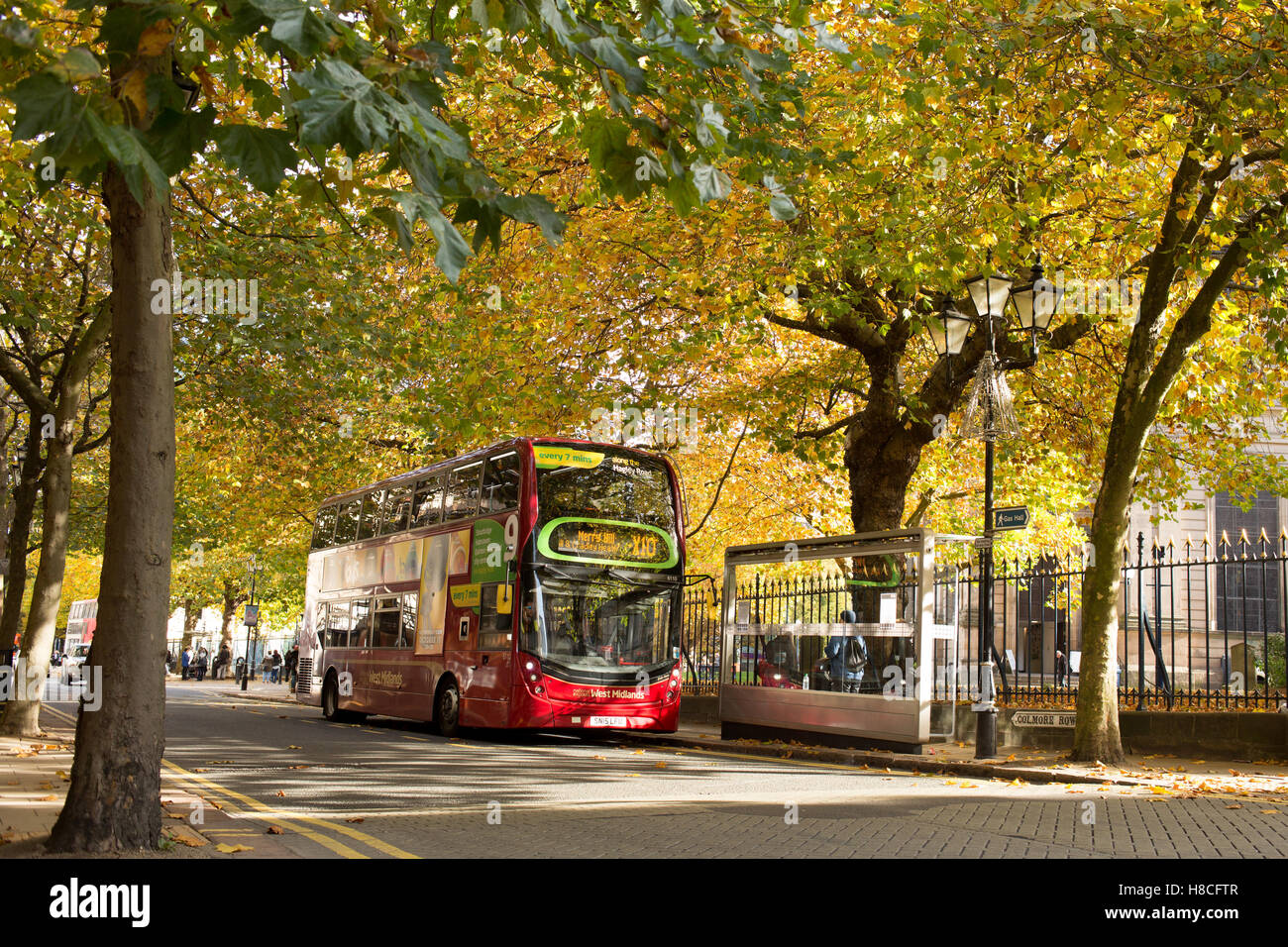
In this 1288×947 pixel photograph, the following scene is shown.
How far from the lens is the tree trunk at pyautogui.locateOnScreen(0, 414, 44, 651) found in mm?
17344

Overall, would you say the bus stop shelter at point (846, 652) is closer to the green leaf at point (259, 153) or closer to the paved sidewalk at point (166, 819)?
the paved sidewalk at point (166, 819)

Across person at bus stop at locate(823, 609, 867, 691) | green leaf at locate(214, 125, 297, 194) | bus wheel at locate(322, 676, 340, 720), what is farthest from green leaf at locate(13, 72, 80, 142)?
bus wheel at locate(322, 676, 340, 720)

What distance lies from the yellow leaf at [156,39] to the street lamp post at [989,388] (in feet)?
34.2

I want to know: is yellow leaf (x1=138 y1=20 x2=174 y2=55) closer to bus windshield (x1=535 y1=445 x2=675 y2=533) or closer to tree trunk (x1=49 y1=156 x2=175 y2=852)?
tree trunk (x1=49 y1=156 x2=175 y2=852)

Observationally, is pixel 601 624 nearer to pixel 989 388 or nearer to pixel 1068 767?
pixel 989 388

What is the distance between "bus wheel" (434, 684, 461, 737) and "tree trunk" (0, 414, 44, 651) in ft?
20.5

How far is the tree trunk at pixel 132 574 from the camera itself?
630 centimetres

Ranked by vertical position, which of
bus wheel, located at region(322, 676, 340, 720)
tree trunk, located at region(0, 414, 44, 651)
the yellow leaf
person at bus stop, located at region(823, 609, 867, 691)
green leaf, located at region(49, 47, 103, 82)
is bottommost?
bus wheel, located at region(322, 676, 340, 720)

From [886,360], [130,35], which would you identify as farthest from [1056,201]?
[130,35]

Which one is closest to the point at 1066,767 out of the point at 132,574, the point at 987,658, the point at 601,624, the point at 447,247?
the point at 987,658

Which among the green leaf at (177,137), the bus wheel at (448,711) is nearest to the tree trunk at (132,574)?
the green leaf at (177,137)

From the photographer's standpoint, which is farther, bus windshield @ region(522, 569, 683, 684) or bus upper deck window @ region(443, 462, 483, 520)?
bus upper deck window @ region(443, 462, 483, 520)

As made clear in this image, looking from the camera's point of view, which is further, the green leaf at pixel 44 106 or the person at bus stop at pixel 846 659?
the person at bus stop at pixel 846 659

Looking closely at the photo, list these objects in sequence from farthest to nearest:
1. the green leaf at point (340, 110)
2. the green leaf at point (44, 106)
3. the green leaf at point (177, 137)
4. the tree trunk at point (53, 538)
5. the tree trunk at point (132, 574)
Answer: the tree trunk at point (53, 538) → the tree trunk at point (132, 574) → the green leaf at point (177, 137) → the green leaf at point (44, 106) → the green leaf at point (340, 110)
